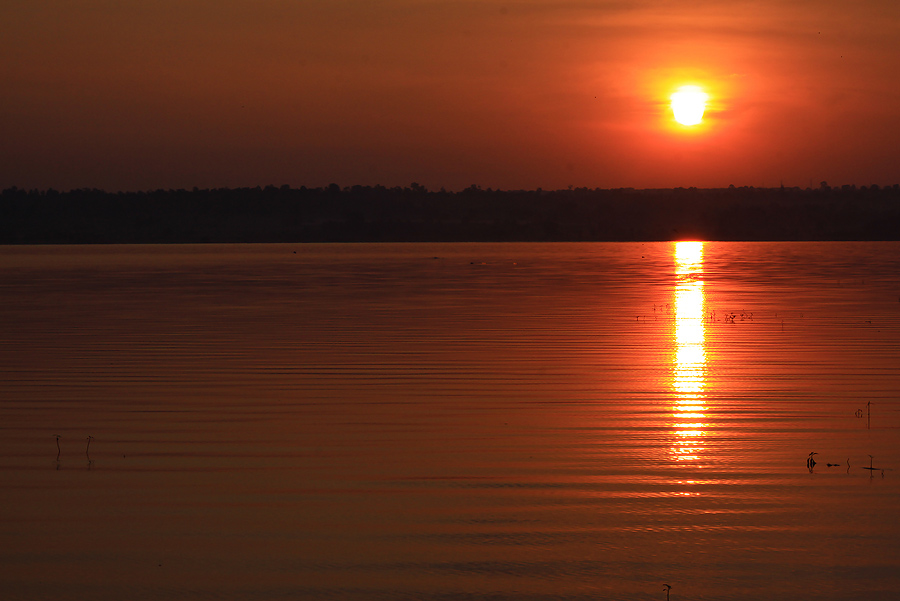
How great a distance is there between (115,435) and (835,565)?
749 centimetres

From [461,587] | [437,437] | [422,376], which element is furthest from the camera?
[422,376]

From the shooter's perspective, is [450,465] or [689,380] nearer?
[450,465]

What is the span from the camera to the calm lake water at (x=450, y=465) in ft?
22.2

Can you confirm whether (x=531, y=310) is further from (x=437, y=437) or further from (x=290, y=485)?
(x=290, y=485)

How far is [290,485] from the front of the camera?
29.7 feet

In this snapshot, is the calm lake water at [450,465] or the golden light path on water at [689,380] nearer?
the calm lake water at [450,465]

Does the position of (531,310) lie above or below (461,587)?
above

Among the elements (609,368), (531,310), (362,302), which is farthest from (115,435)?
(362,302)

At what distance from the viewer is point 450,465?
384 inches

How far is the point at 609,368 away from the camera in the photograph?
16.5 m

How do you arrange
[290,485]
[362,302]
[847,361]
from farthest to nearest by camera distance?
[362,302] → [847,361] → [290,485]

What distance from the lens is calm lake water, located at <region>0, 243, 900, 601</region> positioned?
6.78m

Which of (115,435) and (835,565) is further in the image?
(115,435)

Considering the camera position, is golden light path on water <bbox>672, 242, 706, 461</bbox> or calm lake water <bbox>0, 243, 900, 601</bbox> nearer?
calm lake water <bbox>0, 243, 900, 601</bbox>
